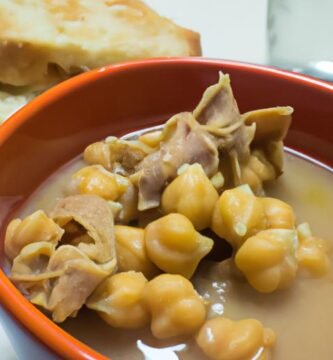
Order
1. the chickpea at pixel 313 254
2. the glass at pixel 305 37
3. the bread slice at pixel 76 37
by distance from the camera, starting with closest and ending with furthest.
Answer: the chickpea at pixel 313 254
the bread slice at pixel 76 37
the glass at pixel 305 37

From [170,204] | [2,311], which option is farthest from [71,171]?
[2,311]

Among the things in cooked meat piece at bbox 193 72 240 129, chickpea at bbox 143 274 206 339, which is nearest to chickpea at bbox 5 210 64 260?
chickpea at bbox 143 274 206 339

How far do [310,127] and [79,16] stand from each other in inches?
18.6

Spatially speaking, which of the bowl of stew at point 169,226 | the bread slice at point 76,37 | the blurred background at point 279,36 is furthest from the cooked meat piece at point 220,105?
the blurred background at point 279,36

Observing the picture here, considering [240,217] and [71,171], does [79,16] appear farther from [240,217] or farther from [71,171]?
[240,217]

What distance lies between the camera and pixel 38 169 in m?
0.92

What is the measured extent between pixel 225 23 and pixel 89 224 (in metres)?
0.85

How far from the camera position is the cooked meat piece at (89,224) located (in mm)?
691

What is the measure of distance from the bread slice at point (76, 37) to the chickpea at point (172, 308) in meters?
0.56

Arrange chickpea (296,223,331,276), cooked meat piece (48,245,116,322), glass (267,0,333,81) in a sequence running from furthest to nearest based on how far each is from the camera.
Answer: glass (267,0,333,81), chickpea (296,223,331,276), cooked meat piece (48,245,116,322)

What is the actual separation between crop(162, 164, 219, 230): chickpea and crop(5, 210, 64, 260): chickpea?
0.43ft

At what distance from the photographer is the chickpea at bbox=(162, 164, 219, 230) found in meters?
0.76

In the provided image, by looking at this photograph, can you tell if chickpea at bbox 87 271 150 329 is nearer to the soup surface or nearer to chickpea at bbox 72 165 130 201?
the soup surface

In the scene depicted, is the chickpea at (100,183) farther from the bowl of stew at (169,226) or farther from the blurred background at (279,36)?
the blurred background at (279,36)
